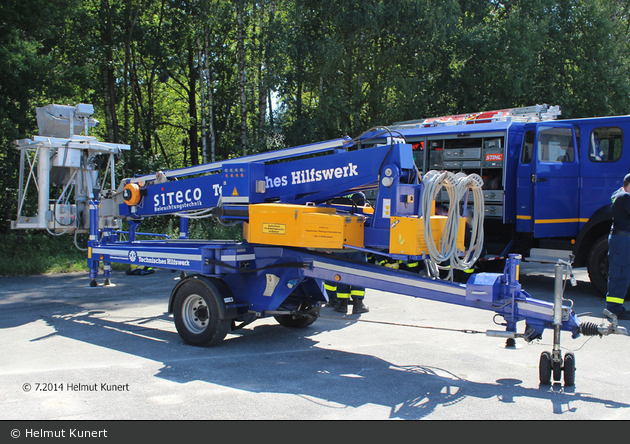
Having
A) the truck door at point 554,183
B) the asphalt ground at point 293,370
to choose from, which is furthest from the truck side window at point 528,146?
the asphalt ground at point 293,370

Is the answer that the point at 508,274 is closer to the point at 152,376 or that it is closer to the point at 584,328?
the point at 584,328

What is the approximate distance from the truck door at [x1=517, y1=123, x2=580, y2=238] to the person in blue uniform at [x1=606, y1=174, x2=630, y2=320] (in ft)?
6.87

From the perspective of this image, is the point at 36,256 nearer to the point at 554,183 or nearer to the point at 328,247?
the point at 328,247

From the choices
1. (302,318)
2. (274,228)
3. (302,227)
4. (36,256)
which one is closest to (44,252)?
(36,256)

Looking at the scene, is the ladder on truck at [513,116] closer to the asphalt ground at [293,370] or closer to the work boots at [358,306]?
the asphalt ground at [293,370]

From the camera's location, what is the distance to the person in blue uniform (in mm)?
7645

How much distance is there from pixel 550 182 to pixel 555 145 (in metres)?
0.69

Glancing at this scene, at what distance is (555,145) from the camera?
10078 millimetres

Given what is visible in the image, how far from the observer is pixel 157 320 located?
25.8 ft

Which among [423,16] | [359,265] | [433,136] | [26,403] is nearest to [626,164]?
[433,136]

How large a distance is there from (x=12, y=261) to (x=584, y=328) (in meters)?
11.5

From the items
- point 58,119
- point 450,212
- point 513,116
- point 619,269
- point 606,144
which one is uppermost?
point 513,116

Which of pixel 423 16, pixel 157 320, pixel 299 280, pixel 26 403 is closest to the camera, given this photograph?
A: pixel 26 403

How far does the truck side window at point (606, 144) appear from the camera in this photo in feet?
31.4
